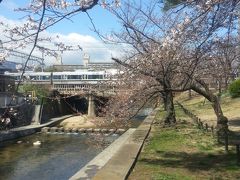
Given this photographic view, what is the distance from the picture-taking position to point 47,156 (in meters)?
31.0

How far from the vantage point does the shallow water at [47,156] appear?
24.0 meters

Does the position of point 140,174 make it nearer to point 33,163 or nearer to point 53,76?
point 33,163

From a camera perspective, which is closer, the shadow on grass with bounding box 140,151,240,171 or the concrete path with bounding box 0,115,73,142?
the shadow on grass with bounding box 140,151,240,171

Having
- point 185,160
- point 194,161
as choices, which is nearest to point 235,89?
point 185,160

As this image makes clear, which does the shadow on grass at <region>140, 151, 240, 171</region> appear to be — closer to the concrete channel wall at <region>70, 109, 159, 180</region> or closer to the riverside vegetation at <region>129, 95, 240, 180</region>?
the riverside vegetation at <region>129, 95, 240, 180</region>

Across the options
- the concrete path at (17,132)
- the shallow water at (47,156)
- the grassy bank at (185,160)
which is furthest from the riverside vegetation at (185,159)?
the concrete path at (17,132)

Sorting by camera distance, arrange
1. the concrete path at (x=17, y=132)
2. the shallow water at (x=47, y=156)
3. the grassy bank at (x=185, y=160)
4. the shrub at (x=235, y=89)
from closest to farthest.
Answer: the grassy bank at (x=185, y=160) < the shallow water at (x=47, y=156) < the concrete path at (x=17, y=132) < the shrub at (x=235, y=89)

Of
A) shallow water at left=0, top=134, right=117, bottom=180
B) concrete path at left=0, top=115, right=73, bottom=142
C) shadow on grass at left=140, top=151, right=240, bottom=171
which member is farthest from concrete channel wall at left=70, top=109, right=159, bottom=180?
concrete path at left=0, top=115, right=73, bottom=142

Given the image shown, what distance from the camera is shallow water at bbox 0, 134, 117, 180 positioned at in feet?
78.7

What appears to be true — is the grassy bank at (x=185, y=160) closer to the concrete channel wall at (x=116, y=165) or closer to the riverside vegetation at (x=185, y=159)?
the riverside vegetation at (x=185, y=159)

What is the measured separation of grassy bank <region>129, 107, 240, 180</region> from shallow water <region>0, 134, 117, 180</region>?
2824mm

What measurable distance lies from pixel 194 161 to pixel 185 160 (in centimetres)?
34

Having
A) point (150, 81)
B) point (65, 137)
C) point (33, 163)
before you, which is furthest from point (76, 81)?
point (150, 81)

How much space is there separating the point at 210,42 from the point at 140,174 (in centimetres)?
592
